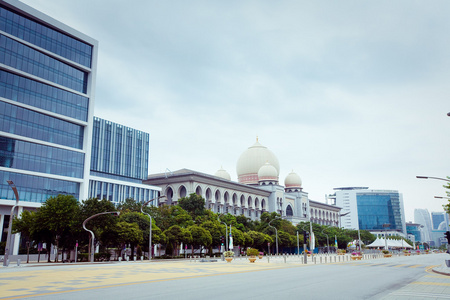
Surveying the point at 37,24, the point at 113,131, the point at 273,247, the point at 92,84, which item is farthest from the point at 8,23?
the point at 273,247

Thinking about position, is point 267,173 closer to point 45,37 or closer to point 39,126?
point 39,126

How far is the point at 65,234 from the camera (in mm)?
45500

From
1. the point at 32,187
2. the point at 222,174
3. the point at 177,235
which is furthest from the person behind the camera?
the point at 222,174

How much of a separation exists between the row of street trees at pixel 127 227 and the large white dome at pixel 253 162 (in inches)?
1301

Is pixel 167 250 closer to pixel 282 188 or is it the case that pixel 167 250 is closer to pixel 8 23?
pixel 8 23

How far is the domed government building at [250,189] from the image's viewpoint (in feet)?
297

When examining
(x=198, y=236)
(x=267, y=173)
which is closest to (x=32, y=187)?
(x=198, y=236)

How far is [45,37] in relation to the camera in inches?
2453

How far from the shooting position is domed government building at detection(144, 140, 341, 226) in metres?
90.6

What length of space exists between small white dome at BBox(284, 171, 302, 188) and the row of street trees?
4322cm

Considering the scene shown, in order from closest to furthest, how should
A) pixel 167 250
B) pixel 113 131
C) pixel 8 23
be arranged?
1. pixel 8 23
2. pixel 167 250
3. pixel 113 131

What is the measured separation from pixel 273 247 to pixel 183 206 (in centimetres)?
2608

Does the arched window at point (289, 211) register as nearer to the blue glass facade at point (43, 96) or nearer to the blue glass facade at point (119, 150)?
the blue glass facade at point (119, 150)

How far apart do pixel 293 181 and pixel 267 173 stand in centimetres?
1677
